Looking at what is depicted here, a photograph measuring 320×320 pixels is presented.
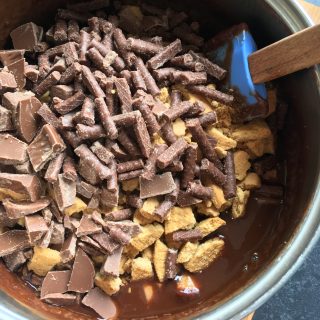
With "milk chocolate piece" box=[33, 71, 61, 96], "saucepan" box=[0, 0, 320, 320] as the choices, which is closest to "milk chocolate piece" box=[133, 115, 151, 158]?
"milk chocolate piece" box=[33, 71, 61, 96]

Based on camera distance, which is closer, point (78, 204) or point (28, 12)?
point (78, 204)

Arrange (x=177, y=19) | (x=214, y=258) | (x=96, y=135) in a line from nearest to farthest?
(x=96, y=135), (x=214, y=258), (x=177, y=19)

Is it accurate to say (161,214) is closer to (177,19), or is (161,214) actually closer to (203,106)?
(203,106)

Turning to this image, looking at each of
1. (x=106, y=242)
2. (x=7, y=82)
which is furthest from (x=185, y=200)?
(x=7, y=82)

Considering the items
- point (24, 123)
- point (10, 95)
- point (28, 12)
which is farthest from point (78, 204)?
point (28, 12)

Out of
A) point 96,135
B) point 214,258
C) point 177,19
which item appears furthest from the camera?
point 177,19

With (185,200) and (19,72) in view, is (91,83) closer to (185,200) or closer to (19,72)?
(19,72)
